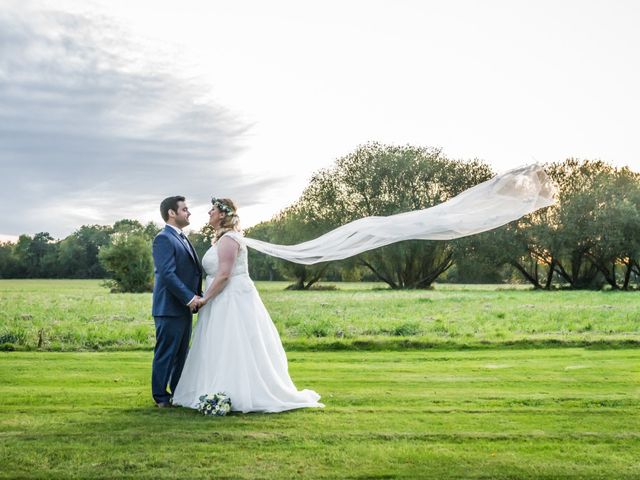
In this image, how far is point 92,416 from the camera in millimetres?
8227

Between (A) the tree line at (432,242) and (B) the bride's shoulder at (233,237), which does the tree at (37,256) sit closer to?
(A) the tree line at (432,242)

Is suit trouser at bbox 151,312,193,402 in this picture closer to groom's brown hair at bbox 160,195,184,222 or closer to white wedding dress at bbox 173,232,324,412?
white wedding dress at bbox 173,232,324,412

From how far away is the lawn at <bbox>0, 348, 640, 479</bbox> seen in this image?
6.17 m

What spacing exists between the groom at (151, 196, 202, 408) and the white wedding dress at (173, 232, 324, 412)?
22cm

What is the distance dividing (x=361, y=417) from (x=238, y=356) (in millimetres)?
1886

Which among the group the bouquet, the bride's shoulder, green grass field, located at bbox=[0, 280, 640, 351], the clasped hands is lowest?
the bouquet

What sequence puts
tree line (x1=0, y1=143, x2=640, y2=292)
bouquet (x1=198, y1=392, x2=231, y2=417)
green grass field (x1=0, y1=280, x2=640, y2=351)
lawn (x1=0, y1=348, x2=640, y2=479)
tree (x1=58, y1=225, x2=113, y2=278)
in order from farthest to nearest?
tree (x1=58, y1=225, x2=113, y2=278) → tree line (x1=0, y1=143, x2=640, y2=292) → green grass field (x1=0, y1=280, x2=640, y2=351) → bouquet (x1=198, y1=392, x2=231, y2=417) → lawn (x1=0, y1=348, x2=640, y2=479)

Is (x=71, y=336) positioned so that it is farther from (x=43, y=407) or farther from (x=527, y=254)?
(x=527, y=254)

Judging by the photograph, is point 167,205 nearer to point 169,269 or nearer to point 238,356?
point 169,269

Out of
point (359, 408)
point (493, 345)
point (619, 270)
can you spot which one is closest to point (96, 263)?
point (619, 270)

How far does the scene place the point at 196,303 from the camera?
29.4 feet

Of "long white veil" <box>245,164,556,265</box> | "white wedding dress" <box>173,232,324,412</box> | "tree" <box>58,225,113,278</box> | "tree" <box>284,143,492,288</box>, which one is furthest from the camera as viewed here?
"tree" <box>58,225,113,278</box>

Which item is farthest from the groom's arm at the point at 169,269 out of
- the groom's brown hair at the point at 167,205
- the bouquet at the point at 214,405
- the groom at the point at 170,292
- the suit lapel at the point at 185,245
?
the bouquet at the point at 214,405

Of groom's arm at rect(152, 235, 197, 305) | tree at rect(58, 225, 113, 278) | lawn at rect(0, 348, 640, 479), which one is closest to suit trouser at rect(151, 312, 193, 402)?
lawn at rect(0, 348, 640, 479)
